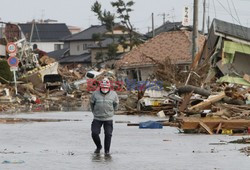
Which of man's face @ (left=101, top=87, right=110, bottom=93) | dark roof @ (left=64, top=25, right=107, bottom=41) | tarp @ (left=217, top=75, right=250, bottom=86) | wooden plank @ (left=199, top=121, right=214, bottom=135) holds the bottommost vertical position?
wooden plank @ (left=199, top=121, right=214, bottom=135)

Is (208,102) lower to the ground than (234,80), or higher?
lower

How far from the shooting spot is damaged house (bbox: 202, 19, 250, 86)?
45312 millimetres

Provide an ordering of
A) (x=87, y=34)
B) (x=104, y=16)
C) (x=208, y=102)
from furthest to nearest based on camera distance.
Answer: (x=87, y=34), (x=104, y=16), (x=208, y=102)

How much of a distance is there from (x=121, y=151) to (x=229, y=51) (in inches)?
1080

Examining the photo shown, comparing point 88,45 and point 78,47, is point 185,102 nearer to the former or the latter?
point 88,45

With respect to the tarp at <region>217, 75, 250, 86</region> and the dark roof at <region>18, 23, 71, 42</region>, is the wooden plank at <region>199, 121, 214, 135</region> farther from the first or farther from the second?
the dark roof at <region>18, 23, 71, 42</region>

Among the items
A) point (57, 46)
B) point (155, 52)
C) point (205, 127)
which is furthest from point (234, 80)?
point (57, 46)

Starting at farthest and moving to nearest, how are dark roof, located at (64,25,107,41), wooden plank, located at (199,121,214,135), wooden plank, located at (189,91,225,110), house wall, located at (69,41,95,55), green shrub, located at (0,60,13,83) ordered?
house wall, located at (69,41,95,55) < dark roof, located at (64,25,107,41) < green shrub, located at (0,60,13,83) < wooden plank, located at (189,91,225,110) < wooden plank, located at (199,121,214,135)

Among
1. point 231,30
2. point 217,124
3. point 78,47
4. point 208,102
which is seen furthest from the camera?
point 78,47

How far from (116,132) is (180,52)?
4139 cm

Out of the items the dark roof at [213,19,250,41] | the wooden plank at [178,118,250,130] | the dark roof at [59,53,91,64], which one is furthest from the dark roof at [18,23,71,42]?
the wooden plank at [178,118,250,130]

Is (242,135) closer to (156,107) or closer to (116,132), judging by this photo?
(116,132)

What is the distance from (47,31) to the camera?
151125 millimetres

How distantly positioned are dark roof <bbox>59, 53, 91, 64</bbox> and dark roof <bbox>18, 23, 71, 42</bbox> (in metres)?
22.5
